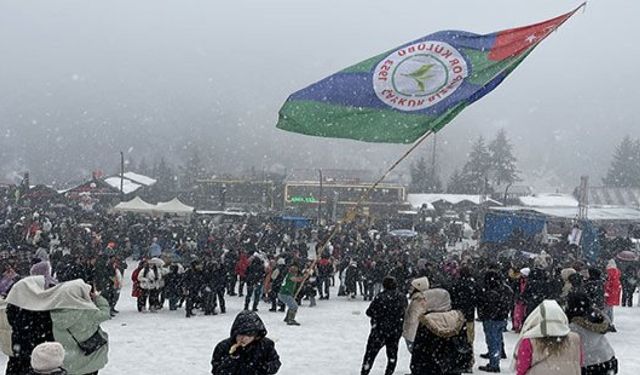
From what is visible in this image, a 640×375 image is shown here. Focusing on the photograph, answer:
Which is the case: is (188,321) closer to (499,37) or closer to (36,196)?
(499,37)

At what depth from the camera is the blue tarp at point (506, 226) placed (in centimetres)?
3003

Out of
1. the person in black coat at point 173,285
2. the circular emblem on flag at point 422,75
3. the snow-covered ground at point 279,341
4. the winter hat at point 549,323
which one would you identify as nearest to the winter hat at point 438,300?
the winter hat at point 549,323

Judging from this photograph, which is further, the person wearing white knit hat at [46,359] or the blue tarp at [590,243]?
the blue tarp at [590,243]

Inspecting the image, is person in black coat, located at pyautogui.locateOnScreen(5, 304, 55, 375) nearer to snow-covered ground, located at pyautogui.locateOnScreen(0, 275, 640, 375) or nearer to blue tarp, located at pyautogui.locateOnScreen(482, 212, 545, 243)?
snow-covered ground, located at pyautogui.locateOnScreen(0, 275, 640, 375)

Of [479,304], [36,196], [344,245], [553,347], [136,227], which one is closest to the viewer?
[553,347]

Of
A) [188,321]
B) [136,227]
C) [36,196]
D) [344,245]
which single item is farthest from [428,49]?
[36,196]

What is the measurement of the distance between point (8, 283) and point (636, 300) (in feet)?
54.0

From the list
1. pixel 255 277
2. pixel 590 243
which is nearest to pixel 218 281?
pixel 255 277

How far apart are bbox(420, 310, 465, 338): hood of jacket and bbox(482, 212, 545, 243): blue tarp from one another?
83.0 ft

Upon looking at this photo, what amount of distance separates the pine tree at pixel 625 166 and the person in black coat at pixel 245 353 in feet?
A: 307

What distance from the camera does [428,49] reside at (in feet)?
32.6

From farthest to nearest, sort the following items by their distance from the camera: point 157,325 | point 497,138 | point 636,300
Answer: point 497,138 → point 636,300 → point 157,325

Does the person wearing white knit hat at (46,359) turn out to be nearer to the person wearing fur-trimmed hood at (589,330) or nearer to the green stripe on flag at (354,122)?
the person wearing fur-trimmed hood at (589,330)

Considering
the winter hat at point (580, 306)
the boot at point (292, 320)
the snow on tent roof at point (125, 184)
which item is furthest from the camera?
the snow on tent roof at point (125, 184)
